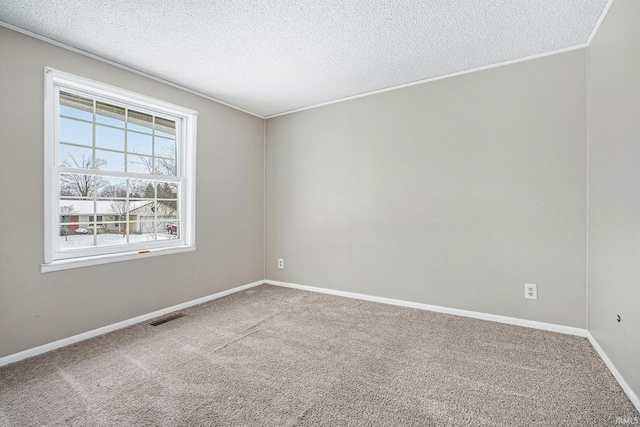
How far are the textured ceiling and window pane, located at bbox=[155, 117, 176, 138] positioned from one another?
1.43ft

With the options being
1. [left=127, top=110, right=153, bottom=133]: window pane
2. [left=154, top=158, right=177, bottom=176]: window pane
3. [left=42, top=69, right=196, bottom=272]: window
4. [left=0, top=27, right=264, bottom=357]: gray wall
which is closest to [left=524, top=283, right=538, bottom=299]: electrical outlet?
[left=0, top=27, right=264, bottom=357]: gray wall

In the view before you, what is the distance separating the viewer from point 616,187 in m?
1.86

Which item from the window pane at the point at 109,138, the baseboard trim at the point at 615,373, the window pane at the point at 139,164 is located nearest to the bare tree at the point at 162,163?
the window pane at the point at 139,164

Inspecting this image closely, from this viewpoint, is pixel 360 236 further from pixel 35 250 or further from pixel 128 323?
pixel 35 250

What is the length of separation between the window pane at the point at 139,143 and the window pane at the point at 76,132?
13.0 inches

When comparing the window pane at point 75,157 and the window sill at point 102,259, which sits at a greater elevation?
the window pane at point 75,157

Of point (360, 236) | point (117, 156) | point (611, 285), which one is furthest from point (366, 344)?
point (117, 156)

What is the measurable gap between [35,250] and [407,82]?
3.64m

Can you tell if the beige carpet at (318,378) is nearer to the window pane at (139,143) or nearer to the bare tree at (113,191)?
the bare tree at (113,191)

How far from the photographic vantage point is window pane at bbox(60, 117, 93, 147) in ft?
8.11

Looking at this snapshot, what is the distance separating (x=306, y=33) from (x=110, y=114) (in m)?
1.97

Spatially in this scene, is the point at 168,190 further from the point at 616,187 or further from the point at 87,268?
the point at 616,187

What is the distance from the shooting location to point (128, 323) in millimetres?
2770

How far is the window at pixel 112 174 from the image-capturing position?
240 centimetres
